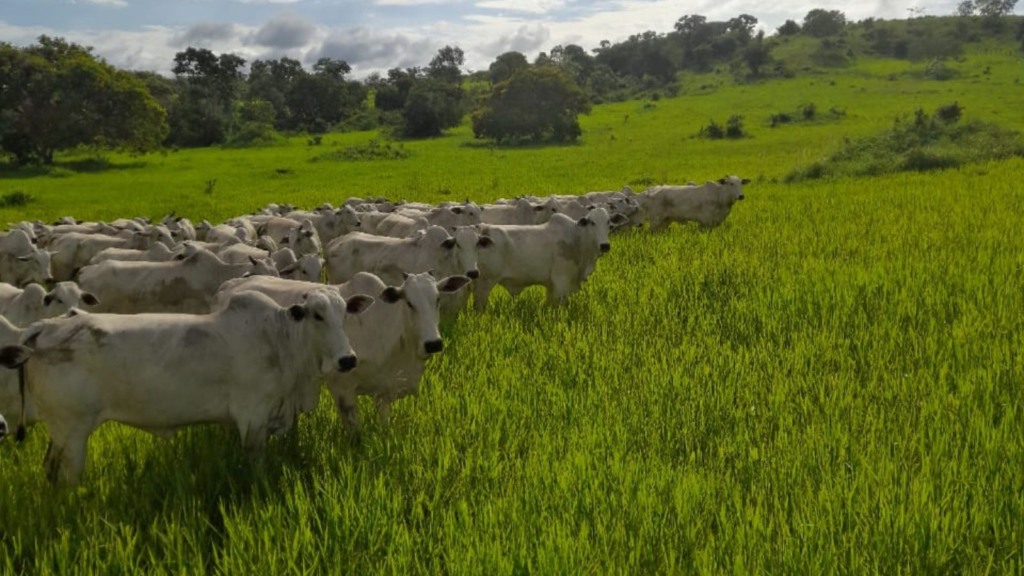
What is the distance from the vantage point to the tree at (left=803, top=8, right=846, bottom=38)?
10138 cm

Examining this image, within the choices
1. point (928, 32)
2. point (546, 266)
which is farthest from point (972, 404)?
point (928, 32)

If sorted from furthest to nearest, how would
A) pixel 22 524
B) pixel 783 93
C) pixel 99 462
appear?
pixel 783 93 → pixel 99 462 → pixel 22 524

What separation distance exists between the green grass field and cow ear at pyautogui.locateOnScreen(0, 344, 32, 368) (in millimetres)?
869

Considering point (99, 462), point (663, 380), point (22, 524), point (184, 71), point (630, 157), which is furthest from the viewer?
point (184, 71)

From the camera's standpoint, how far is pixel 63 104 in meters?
37.6

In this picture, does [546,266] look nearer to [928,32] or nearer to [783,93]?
[783,93]

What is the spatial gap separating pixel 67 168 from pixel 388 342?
1543 inches

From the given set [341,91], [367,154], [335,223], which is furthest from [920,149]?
[341,91]

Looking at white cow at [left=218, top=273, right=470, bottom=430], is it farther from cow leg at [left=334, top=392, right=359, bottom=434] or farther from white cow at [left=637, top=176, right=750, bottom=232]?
white cow at [left=637, top=176, right=750, bottom=232]

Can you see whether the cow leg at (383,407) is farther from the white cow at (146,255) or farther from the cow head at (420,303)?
the white cow at (146,255)

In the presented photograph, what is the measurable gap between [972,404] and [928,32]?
10368cm

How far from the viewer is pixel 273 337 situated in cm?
488

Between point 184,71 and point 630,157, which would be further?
point 184,71

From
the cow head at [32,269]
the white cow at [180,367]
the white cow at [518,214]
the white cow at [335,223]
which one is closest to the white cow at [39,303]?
the white cow at [180,367]
